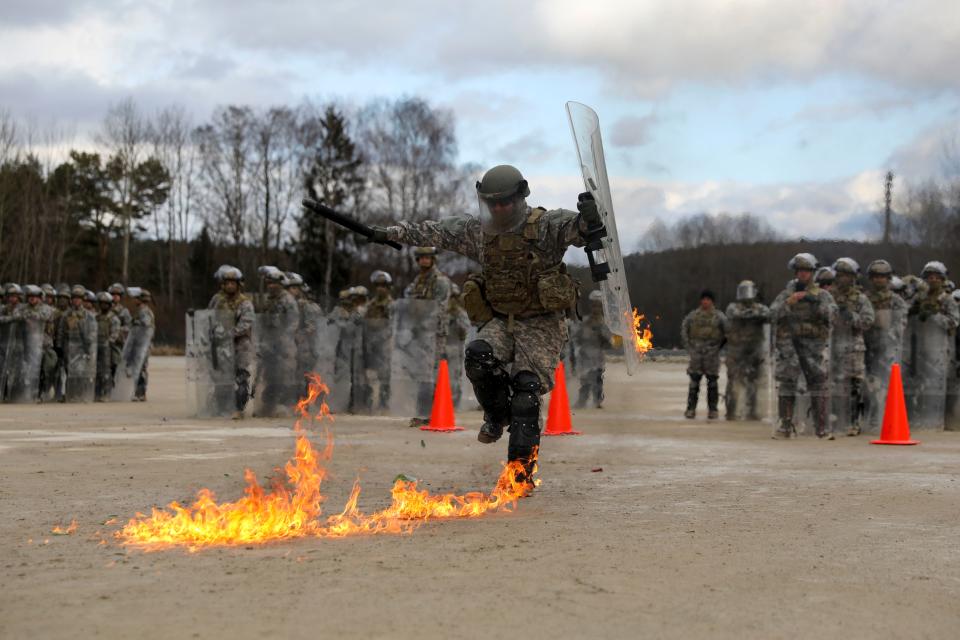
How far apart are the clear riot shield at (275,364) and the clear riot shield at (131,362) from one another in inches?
192

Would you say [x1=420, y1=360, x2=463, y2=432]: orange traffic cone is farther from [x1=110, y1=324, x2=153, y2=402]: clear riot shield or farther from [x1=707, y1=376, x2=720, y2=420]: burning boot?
[x1=110, y1=324, x2=153, y2=402]: clear riot shield

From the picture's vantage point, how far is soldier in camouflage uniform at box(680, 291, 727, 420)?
57.9ft

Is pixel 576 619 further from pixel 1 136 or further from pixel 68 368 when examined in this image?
pixel 1 136

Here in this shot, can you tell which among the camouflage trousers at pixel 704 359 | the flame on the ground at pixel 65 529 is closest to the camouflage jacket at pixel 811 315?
the camouflage trousers at pixel 704 359

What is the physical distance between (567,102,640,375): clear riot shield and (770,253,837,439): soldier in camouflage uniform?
631 centimetres

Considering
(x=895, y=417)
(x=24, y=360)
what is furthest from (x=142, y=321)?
(x=895, y=417)

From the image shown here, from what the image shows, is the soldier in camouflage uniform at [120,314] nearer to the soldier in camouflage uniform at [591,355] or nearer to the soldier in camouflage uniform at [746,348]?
the soldier in camouflage uniform at [591,355]

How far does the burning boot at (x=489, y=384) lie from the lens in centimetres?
756

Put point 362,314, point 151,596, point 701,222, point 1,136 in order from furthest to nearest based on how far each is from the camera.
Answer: point 701,222, point 1,136, point 362,314, point 151,596

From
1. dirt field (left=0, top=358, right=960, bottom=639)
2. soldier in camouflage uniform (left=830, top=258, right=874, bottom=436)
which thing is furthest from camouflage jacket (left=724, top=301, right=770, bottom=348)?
dirt field (left=0, top=358, right=960, bottom=639)

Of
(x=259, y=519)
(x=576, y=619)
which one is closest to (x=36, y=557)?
(x=259, y=519)

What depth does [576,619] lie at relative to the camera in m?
4.07

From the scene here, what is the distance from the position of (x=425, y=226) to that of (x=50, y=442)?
597 centimetres

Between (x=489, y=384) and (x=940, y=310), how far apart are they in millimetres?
9736
